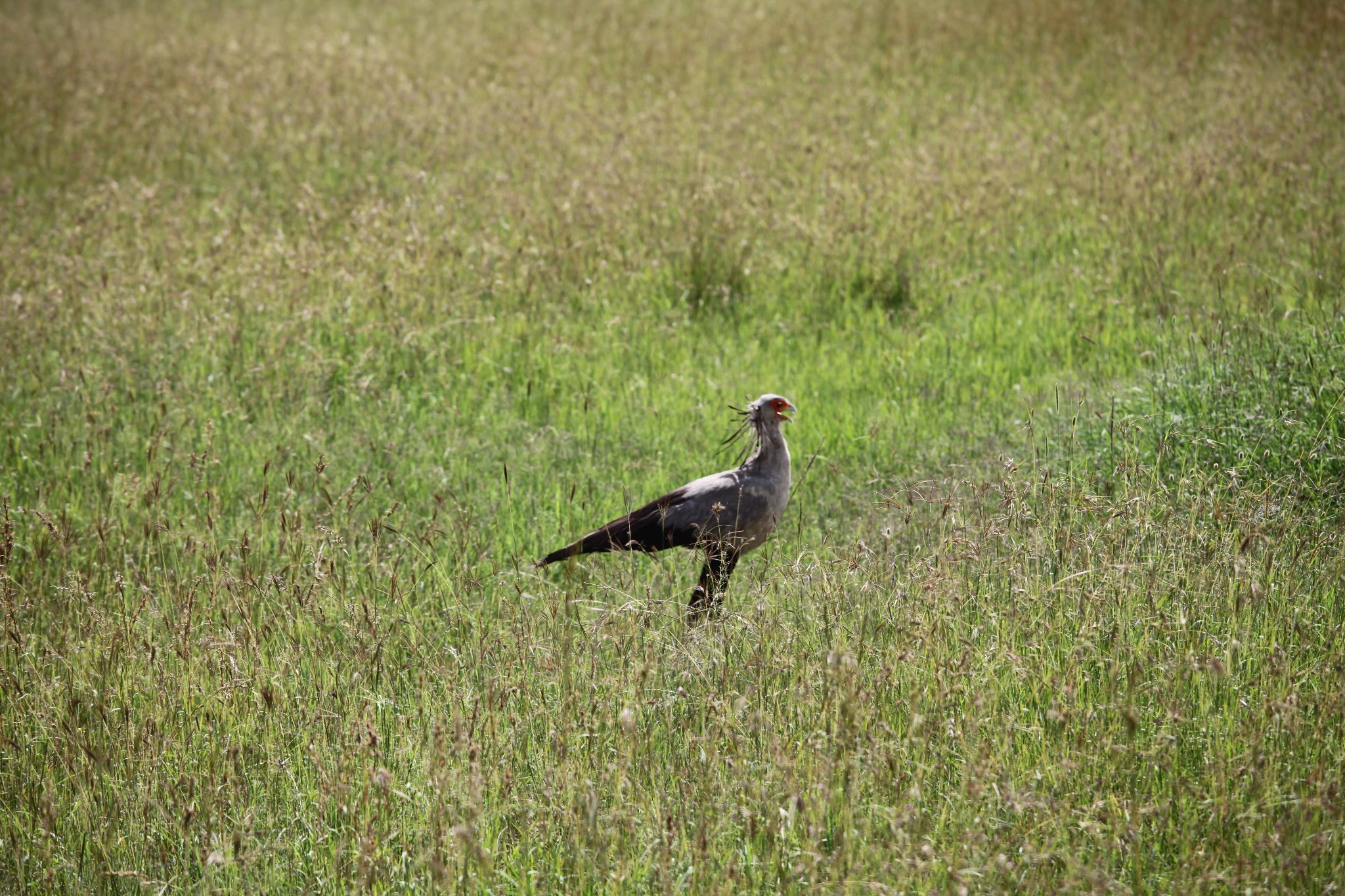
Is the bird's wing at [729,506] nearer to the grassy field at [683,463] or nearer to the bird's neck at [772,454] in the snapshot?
the bird's neck at [772,454]

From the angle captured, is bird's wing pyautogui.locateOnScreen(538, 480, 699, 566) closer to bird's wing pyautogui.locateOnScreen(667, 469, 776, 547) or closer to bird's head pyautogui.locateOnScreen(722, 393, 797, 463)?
bird's wing pyautogui.locateOnScreen(667, 469, 776, 547)

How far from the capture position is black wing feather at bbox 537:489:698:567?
430 cm

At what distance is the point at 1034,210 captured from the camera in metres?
8.15

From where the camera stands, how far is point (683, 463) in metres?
5.63

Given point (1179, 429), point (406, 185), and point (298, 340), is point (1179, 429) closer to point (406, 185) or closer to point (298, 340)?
point (298, 340)

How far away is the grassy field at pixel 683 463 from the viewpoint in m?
2.85

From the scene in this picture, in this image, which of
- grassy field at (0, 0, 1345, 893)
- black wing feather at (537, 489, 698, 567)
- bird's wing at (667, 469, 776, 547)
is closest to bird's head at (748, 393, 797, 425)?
bird's wing at (667, 469, 776, 547)

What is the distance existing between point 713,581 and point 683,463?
5.03 feet

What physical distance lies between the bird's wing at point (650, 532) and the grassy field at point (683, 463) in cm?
21

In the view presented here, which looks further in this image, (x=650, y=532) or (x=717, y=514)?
(x=650, y=532)

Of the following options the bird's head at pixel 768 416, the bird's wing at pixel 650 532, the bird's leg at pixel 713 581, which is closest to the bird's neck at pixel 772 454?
the bird's head at pixel 768 416

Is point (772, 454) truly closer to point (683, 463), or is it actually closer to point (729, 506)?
point (729, 506)

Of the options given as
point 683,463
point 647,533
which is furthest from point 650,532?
→ point 683,463

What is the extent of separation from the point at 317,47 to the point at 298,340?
26.7 ft
